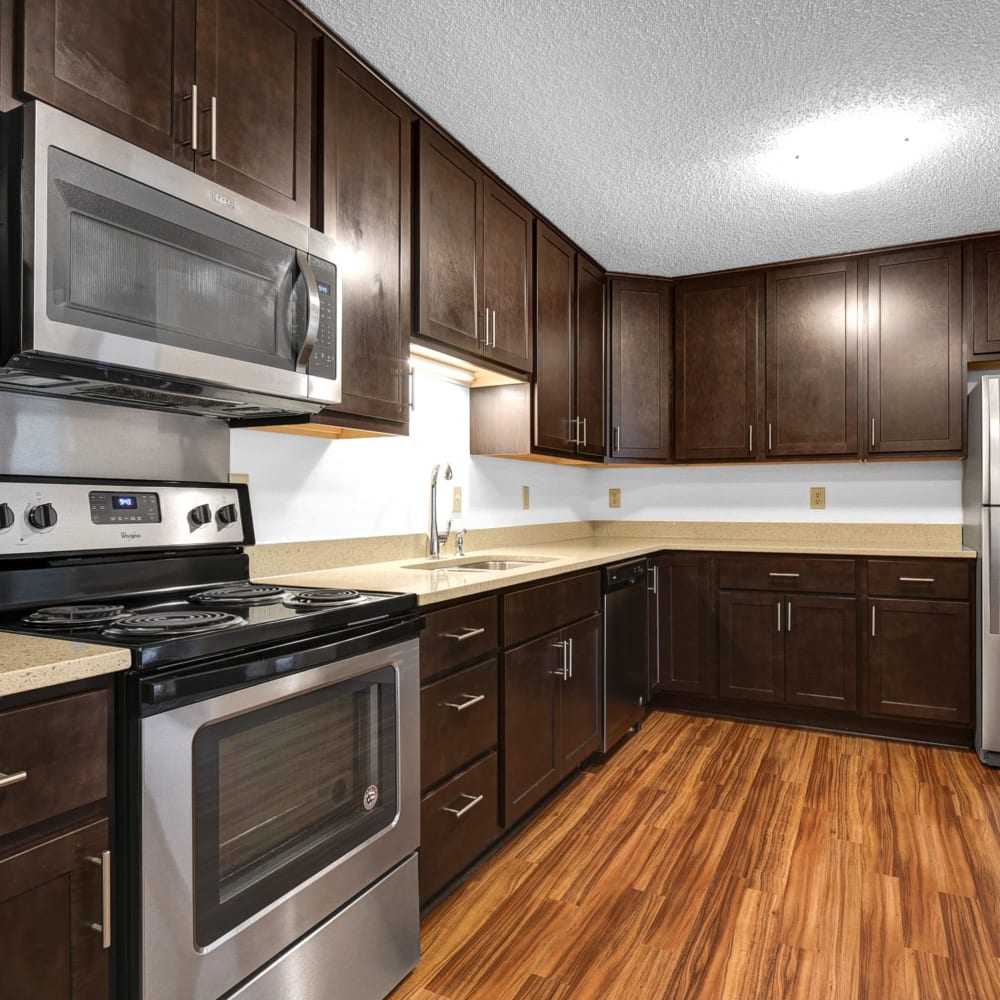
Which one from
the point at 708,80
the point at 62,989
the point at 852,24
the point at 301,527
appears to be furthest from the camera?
the point at 301,527

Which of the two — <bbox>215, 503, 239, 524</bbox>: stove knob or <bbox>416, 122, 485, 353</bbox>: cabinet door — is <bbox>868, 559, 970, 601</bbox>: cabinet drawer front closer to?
<bbox>416, 122, 485, 353</bbox>: cabinet door

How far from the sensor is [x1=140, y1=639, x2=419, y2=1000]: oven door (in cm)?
112

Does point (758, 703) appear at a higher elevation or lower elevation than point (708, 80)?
lower

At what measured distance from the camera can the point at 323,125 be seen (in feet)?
6.21

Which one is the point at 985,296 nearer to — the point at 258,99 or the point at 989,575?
the point at 989,575

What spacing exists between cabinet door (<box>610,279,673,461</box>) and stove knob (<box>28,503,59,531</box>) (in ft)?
9.41

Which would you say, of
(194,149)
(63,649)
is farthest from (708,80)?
(63,649)

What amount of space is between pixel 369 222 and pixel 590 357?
72.6 inches

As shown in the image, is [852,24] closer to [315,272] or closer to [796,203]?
[796,203]

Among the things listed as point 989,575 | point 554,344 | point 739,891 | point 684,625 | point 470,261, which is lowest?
point 739,891

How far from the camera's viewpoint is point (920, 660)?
3314 millimetres

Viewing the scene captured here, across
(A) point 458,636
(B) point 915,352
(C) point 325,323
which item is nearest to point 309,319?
(C) point 325,323

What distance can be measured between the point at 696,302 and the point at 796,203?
101 cm

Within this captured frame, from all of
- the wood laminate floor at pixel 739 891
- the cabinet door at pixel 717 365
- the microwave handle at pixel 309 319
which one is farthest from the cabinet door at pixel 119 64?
the cabinet door at pixel 717 365
